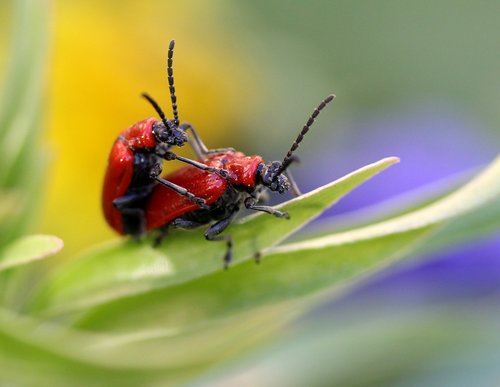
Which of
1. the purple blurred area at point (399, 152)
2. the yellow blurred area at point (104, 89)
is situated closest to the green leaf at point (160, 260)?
the yellow blurred area at point (104, 89)

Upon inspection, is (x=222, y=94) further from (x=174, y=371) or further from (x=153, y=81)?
(x=174, y=371)

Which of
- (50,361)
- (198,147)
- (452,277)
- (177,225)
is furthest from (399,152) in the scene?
(50,361)

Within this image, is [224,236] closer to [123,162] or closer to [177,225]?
[177,225]

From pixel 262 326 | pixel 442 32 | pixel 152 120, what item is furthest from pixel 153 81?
pixel 442 32

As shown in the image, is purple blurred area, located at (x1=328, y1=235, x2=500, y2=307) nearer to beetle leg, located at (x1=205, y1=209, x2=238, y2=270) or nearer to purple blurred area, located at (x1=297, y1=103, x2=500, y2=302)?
purple blurred area, located at (x1=297, y1=103, x2=500, y2=302)

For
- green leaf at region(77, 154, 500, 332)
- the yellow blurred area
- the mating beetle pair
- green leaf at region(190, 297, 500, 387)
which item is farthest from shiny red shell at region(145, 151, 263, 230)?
the yellow blurred area

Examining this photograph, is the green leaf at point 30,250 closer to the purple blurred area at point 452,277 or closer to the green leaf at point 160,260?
the green leaf at point 160,260
